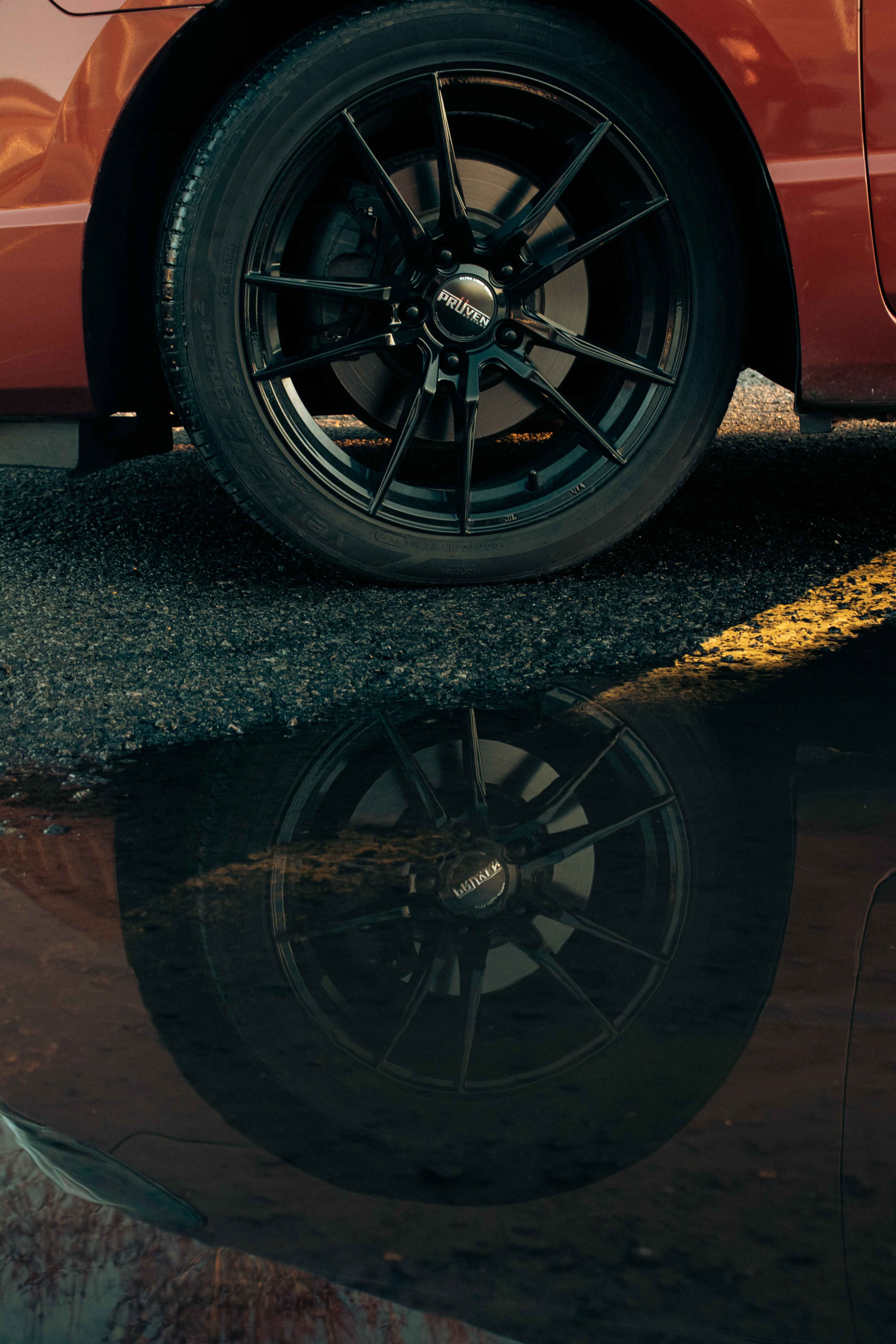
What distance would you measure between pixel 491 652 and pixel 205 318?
0.87 meters

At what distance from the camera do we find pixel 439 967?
1.26m

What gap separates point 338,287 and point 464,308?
9.9 inches

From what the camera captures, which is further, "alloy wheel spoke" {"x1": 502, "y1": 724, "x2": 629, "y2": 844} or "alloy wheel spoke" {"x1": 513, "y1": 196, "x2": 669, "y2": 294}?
"alloy wheel spoke" {"x1": 513, "y1": 196, "x2": 669, "y2": 294}

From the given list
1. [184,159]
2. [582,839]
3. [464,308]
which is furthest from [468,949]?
[184,159]

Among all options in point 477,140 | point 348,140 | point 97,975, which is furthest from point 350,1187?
point 477,140

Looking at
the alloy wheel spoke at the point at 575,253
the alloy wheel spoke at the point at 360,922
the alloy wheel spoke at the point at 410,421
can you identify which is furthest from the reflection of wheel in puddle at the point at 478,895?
the alloy wheel spoke at the point at 575,253

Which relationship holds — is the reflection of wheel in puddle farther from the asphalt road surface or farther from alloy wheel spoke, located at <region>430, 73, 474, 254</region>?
alloy wheel spoke, located at <region>430, 73, 474, 254</region>

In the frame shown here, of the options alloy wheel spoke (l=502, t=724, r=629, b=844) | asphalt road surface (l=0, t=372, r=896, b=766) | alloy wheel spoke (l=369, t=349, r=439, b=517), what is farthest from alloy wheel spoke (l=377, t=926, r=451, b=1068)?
alloy wheel spoke (l=369, t=349, r=439, b=517)

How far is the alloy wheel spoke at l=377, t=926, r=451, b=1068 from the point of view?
1148mm

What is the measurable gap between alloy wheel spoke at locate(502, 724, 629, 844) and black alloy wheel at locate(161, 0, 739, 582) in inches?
34.1

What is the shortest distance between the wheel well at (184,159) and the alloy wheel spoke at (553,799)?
3.49ft

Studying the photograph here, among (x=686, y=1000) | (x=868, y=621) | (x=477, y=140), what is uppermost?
(x=477, y=140)

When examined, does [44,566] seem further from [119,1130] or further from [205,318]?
[119,1130]

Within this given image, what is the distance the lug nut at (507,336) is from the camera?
239cm
